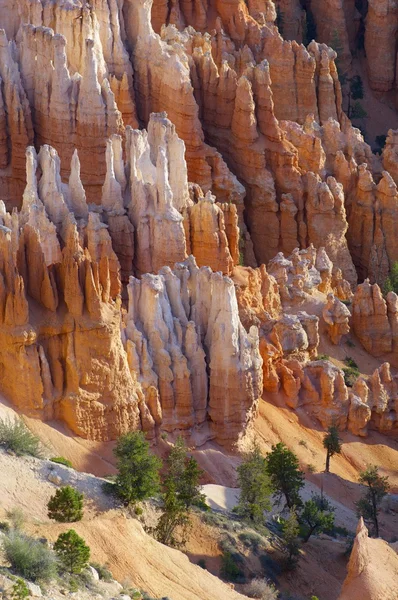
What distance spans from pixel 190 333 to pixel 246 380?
2.12 m

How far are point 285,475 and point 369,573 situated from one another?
644 cm

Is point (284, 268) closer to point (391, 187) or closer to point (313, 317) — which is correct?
point (313, 317)

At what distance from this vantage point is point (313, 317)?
47.7m

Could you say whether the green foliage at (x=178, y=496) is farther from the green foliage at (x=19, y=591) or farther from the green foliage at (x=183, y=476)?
the green foliage at (x=19, y=591)

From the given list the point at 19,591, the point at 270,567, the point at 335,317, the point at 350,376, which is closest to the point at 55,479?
the point at 270,567

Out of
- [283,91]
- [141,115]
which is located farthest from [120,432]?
[283,91]

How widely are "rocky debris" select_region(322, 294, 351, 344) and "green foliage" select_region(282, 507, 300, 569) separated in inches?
513

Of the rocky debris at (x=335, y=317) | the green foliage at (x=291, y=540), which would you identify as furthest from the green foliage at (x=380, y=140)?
the green foliage at (x=291, y=540)

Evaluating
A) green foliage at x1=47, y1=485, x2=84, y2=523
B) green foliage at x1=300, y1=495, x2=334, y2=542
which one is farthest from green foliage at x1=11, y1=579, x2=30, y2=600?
green foliage at x1=300, y1=495, x2=334, y2=542

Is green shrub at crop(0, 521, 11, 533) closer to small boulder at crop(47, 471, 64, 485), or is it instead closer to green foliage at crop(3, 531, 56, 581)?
green foliage at crop(3, 531, 56, 581)

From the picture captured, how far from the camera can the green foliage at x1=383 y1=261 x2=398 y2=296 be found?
2173 inches

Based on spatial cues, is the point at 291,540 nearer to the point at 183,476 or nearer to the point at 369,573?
the point at 369,573

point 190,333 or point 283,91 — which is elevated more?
point 283,91

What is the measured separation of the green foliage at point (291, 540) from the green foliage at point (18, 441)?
6163 mm
